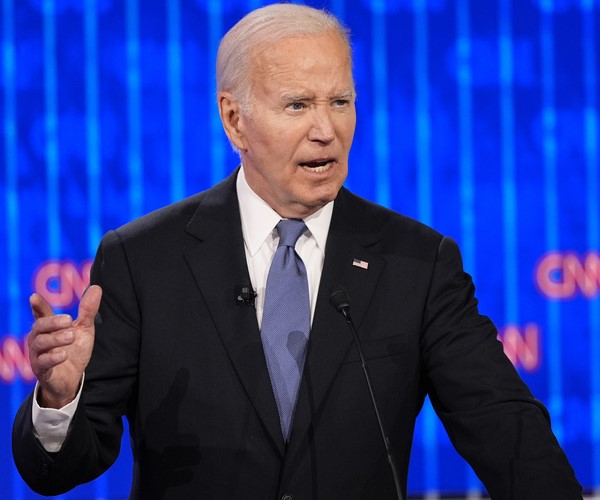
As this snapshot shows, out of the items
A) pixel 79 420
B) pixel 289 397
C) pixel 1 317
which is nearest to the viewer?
pixel 79 420

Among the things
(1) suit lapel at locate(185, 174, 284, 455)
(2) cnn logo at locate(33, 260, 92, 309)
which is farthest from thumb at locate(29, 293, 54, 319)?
(2) cnn logo at locate(33, 260, 92, 309)

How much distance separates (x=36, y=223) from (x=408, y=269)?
1702mm

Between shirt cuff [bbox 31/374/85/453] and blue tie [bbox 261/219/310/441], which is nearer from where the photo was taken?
shirt cuff [bbox 31/374/85/453]

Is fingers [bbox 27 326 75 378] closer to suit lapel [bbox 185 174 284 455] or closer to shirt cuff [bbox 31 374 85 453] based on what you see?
shirt cuff [bbox 31 374 85 453]

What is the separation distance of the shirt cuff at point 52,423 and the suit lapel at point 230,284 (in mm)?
316

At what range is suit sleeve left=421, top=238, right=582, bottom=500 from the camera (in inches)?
68.5

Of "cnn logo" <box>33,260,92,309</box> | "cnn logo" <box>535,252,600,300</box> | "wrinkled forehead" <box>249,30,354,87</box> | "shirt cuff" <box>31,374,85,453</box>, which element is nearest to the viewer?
"shirt cuff" <box>31,374,85,453</box>

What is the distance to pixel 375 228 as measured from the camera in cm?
206

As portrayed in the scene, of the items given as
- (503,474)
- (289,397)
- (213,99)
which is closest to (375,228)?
(289,397)

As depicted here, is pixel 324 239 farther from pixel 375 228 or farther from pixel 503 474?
pixel 503 474

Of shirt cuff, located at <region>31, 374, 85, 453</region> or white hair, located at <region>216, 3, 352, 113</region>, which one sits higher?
white hair, located at <region>216, 3, 352, 113</region>

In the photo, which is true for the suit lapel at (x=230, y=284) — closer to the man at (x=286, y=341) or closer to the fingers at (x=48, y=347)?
the man at (x=286, y=341)

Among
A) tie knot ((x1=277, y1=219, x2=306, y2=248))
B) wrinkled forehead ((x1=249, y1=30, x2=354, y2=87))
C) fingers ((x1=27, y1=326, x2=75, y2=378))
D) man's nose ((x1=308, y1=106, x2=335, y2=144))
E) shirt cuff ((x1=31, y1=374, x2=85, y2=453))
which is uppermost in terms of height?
wrinkled forehead ((x1=249, y1=30, x2=354, y2=87))

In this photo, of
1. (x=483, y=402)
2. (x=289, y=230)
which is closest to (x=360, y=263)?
(x=289, y=230)
